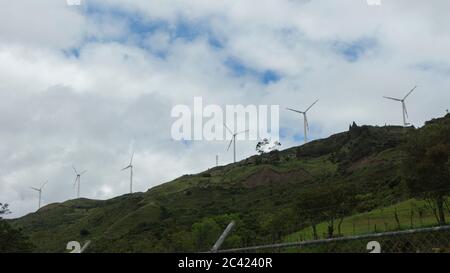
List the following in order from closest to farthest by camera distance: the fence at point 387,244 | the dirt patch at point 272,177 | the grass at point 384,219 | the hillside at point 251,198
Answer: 1. the fence at point 387,244
2. the grass at point 384,219
3. the hillside at point 251,198
4. the dirt patch at point 272,177

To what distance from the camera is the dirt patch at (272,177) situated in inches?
4589

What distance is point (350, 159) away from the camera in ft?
376

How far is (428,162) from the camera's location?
41.8 metres

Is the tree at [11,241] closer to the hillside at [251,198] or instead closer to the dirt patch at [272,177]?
the hillside at [251,198]

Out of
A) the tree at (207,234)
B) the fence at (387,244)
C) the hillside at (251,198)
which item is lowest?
the fence at (387,244)

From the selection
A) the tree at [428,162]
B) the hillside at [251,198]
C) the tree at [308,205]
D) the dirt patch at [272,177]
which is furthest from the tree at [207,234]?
the dirt patch at [272,177]

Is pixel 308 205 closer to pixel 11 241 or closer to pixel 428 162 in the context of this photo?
pixel 428 162

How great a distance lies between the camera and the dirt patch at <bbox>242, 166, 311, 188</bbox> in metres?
117

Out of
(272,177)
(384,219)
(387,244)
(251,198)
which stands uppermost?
(272,177)

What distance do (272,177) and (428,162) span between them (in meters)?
79.2

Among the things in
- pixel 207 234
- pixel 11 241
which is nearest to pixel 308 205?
pixel 207 234
